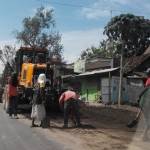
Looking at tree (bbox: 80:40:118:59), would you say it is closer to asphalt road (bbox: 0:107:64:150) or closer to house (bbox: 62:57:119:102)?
house (bbox: 62:57:119:102)

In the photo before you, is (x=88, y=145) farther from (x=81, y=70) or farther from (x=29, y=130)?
(x=81, y=70)

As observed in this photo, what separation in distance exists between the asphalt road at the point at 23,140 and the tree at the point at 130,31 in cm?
3902

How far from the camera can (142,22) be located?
63094 mm

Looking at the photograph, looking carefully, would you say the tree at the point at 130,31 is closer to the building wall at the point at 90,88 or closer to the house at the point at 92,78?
the house at the point at 92,78

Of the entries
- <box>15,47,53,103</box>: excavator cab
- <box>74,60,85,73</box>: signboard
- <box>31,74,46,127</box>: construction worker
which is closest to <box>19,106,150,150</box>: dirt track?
<box>31,74,46,127</box>: construction worker

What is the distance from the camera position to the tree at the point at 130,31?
195ft

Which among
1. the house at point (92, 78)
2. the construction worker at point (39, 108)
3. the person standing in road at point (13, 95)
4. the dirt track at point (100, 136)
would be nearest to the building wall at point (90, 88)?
the house at point (92, 78)

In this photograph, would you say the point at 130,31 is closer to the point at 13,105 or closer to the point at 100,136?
the point at 13,105

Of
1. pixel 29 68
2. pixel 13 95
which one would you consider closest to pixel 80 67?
pixel 29 68

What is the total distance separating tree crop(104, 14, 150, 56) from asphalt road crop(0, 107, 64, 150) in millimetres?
39016

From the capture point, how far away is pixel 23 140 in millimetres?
15008

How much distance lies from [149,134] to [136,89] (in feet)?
88.8

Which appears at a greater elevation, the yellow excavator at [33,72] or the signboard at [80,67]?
the signboard at [80,67]

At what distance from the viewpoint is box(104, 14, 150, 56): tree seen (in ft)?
195
